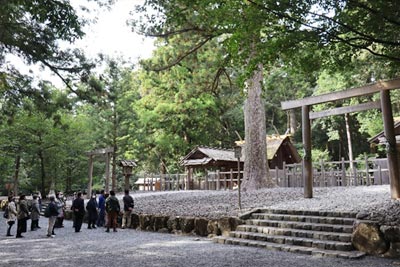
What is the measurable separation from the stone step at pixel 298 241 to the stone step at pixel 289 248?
5.8 inches

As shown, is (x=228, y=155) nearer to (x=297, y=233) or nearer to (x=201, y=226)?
(x=201, y=226)

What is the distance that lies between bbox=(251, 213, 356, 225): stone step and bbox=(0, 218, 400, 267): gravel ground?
1.49 m

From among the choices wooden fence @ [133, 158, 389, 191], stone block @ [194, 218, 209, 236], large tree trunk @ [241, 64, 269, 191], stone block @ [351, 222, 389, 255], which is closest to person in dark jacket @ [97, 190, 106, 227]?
stone block @ [194, 218, 209, 236]

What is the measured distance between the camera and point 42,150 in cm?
2300

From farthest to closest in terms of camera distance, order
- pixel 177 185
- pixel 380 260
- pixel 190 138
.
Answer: pixel 190 138
pixel 177 185
pixel 380 260

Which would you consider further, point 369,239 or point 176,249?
point 176,249

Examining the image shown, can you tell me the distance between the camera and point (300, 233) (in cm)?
743

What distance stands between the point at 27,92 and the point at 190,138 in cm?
1706

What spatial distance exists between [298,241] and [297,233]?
17.3 inches

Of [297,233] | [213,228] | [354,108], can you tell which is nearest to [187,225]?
[213,228]

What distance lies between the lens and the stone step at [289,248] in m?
6.01

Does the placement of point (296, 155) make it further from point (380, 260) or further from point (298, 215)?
point (380, 260)

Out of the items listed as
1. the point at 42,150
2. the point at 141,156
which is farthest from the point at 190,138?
the point at 42,150

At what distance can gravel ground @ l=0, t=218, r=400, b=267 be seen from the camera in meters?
5.76
